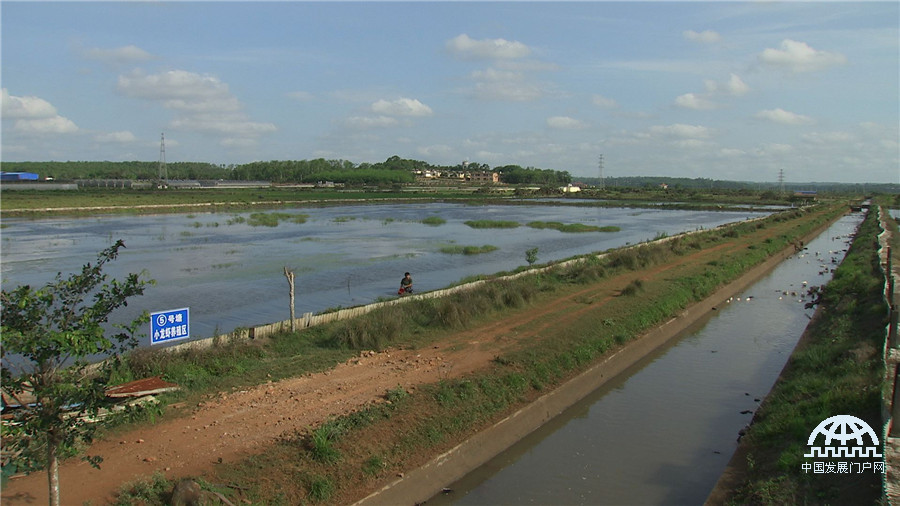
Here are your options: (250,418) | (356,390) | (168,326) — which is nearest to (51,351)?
(250,418)

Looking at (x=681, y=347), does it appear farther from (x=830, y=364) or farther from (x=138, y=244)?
(x=138, y=244)

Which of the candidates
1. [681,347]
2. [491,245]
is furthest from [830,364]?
[491,245]

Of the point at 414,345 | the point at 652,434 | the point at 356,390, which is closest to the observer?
the point at 356,390

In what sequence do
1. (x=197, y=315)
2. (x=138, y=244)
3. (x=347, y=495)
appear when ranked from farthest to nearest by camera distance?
(x=138, y=244) < (x=197, y=315) < (x=347, y=495)

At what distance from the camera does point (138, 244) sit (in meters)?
34.7

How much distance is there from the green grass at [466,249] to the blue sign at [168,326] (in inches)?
895

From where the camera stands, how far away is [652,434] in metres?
10.7

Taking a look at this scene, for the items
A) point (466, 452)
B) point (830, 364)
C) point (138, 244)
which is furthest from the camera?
point (138, 244)

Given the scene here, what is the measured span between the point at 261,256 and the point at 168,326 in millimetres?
20717

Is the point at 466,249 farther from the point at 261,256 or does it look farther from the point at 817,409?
the point at 817,409

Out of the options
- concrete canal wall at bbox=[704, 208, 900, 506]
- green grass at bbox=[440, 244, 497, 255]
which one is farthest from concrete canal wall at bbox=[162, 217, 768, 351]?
green grass at bbox=[440, 244, 497, 255]

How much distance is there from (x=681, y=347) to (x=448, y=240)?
2412 cm

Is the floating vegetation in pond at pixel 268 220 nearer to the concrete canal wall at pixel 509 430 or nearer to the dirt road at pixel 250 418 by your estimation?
the concrete canal wall at pixel 509 430

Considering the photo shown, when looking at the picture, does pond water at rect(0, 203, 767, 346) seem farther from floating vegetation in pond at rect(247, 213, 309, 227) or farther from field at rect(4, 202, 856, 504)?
field at rect(4, 202, 856, 504)
